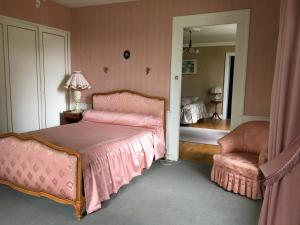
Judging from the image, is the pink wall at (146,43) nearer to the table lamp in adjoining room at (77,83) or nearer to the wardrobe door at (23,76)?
the table lamp in adjoining room at (77,83)

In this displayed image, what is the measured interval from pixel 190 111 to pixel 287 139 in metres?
5.33

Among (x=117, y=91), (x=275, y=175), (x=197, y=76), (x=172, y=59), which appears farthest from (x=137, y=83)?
(x=197, y=76)

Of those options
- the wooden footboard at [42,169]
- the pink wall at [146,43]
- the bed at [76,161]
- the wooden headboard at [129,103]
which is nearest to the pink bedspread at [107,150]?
the bed at [76,161]

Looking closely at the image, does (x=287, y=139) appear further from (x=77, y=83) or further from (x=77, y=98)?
(x=77, y=98)

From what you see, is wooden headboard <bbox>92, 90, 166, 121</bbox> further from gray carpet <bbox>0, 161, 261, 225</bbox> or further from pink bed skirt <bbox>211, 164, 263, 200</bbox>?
pink bed skirt <bbox>211, 164, 263, 200</bbox>

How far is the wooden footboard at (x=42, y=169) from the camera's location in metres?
2.24

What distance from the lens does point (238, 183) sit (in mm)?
A: 2861

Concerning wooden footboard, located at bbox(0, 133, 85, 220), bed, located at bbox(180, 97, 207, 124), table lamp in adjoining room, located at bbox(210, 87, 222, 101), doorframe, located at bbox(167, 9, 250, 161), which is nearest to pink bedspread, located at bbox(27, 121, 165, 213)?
wooden footboard, located at bbox(0, 133, 85, 220)

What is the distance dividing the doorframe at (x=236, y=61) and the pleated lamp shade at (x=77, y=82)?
1621mm

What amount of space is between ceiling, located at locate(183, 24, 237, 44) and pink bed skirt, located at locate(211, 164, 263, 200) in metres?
3.76

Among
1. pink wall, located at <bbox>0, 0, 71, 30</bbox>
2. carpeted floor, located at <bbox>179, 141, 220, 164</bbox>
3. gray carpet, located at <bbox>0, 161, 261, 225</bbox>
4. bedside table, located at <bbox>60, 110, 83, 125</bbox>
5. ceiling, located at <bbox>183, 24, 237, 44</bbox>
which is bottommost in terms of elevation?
gray carpet, located at <bbox>0, 161, 261, 225</bbox>

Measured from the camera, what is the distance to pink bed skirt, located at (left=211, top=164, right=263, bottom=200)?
2.74 m

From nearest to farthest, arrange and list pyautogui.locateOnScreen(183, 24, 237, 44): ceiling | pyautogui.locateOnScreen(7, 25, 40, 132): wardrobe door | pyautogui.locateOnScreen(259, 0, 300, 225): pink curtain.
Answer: pyautogui.locateOnScreen(259, 0, 300, 225): pink curtain → pyautogui.locateOnScreen(7, 25, 40, 132): wardrobe door → pyautogui.locateOnScreen(183, 24, 237, 44): ceiling

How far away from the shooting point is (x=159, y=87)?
13.3 feet
